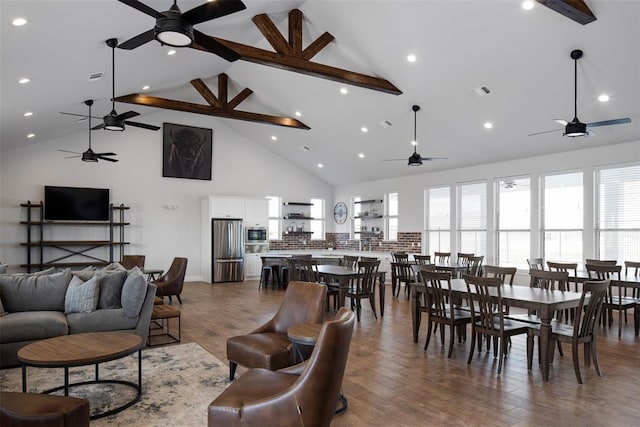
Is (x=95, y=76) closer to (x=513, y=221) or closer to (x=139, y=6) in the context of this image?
(x=139, y=6)

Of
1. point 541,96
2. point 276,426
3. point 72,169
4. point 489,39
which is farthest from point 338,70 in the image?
point 72,169

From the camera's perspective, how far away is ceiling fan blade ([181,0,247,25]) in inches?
124

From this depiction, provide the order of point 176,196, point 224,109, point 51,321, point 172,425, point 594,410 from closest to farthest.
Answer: point 172,425 < point 594,410 < point 51,321 < point 224,109 < point 176,196

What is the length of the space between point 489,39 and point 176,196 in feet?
27.8

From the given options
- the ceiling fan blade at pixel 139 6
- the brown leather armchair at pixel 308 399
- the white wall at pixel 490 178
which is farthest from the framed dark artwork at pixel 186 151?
the brown leather armchair at pixel 308 399

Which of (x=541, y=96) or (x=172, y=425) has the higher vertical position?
(x=541, y=96)

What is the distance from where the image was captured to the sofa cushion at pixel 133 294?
15.1ft

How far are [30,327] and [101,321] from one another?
0.63 m

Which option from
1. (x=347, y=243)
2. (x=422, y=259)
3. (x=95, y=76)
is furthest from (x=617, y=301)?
(x=347, y=243)

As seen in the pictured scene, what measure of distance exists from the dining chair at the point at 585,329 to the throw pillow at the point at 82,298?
14.9ft

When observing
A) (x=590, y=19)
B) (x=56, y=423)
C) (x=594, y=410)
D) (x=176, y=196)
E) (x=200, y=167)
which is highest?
(x=590, y=19)

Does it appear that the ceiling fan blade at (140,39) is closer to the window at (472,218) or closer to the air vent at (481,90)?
the air vent at (481,90)

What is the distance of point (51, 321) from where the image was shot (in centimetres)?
420

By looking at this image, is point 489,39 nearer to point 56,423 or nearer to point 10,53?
point 10,53
